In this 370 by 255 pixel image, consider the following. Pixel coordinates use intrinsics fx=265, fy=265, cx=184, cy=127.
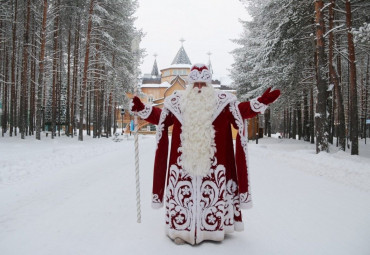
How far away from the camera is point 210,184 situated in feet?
11.1

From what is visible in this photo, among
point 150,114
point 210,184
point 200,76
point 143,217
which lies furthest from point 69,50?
point 210,184

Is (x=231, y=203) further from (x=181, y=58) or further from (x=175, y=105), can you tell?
(x=181, y=58)

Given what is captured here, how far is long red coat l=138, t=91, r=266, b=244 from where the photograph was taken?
Answer: 3330 mm

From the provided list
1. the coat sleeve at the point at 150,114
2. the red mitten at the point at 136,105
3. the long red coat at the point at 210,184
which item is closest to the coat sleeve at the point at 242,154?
the long red coat at the point at 210,184

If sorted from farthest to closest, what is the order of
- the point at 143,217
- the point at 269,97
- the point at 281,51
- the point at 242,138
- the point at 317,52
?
1. the point at 281,51
2. the point at 317,52
3. the point at 143,217
4. the point at 242,138
5. the point at 269,97

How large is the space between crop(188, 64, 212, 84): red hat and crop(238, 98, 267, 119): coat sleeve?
0.58 m

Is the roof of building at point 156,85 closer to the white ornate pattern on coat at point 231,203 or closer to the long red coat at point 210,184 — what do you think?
the long red coat at point 210,184

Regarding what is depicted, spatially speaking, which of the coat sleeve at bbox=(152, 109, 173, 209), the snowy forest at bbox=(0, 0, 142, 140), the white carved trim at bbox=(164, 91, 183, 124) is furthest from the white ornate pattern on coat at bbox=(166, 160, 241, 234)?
the snowy forest at bbox=(0, 0, 142, 140)

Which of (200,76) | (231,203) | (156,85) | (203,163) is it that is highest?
(156,85)

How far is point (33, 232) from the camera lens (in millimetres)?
3457

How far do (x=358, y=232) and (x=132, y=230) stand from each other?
312cm

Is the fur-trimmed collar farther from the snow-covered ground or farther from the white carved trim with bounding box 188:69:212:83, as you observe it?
the snow-covered ground

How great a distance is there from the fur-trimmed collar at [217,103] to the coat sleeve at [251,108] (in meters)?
0.16

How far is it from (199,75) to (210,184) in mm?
1467
